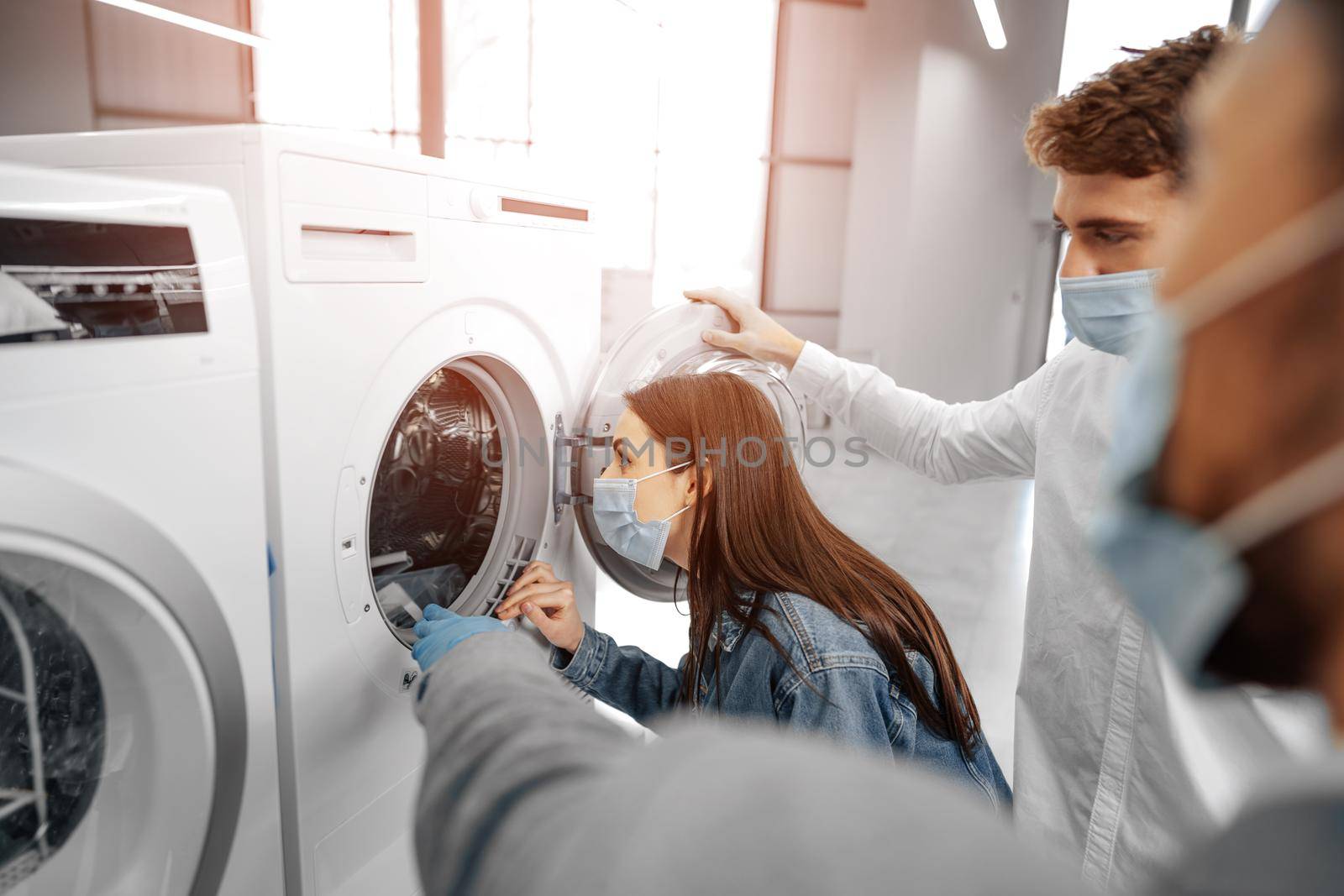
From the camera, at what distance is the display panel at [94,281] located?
2.05ft

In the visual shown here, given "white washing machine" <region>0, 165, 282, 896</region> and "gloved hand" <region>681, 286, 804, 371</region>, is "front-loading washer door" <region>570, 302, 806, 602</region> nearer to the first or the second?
"gloved hand" <region>681, 286, 804, 371</region>

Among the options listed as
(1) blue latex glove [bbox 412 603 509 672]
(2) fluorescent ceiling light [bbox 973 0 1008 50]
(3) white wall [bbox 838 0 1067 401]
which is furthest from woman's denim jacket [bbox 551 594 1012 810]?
(3) white wall [bbox 838 0 1067 401]

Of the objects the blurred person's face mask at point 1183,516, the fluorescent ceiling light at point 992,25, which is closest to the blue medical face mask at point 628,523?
the blurred person's face mask at point 1183,516

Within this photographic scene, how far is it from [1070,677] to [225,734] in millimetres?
1010

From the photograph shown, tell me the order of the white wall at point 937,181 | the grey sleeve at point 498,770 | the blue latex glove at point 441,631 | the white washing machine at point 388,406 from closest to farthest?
the grey sleeve at point 498,770 < the white washing machine at point 388,406 < the blue latex glove at point 441,631 < the white wall at point 937,181

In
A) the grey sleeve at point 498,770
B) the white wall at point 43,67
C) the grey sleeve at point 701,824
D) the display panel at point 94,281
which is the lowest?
the grey sleeve at point 498,770

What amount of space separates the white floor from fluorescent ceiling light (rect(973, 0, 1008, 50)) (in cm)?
207

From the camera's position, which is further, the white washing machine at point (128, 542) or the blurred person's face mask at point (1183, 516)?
the white washing machine at point (128, 542)

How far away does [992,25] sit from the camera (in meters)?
4.44

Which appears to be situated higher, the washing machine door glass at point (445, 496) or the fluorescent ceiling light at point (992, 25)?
the fluorescent ceiling light at point (992, 25)

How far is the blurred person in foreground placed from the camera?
25 centimetres

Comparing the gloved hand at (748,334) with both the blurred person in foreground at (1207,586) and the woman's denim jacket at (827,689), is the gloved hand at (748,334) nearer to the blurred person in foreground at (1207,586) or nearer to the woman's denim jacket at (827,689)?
the woman's denim jacket at (827,689)

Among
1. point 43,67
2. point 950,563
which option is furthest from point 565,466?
point 950,563

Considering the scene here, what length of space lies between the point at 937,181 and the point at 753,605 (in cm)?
483
